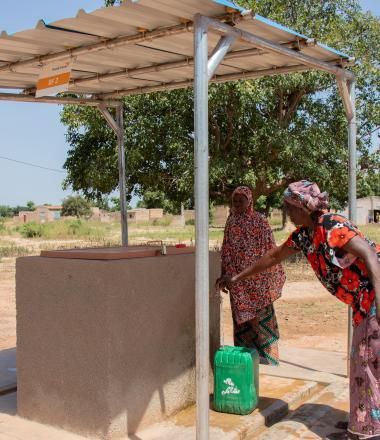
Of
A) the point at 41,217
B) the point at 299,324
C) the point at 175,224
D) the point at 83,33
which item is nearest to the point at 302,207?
the point at 83,33

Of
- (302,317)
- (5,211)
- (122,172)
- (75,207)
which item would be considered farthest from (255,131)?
(5,211)

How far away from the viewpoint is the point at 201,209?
3.13 metres

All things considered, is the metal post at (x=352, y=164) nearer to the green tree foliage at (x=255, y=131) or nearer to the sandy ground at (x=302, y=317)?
the sandy ground at (x=302, y=317)

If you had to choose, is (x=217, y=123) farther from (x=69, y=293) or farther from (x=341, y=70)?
(x=69, y=293)

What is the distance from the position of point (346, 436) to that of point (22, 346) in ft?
7.33

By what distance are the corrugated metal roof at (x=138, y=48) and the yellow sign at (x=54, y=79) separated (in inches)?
3.1

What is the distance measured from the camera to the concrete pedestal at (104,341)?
3611 millimetres

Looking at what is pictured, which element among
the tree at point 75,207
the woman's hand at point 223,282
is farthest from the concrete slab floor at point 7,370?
the tree at point 75,207

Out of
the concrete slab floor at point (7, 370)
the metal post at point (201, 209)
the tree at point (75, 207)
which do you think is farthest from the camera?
the tree at point (75, 207)

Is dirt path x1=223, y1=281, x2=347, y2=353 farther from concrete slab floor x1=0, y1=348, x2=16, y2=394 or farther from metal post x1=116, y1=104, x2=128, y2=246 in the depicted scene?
concrete slab floor x1=0, y1=348, x2=16, y2=394

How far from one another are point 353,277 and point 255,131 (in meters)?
8.98

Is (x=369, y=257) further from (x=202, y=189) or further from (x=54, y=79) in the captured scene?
(x=54, y=79)

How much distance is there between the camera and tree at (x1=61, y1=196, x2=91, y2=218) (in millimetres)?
72375

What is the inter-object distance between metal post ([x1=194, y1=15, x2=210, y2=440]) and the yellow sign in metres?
1.15
